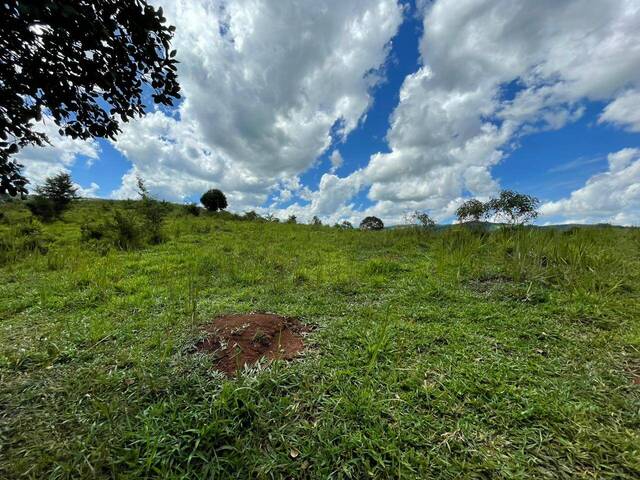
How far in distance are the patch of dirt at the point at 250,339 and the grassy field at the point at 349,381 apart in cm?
15

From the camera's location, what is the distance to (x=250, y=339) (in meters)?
2.81

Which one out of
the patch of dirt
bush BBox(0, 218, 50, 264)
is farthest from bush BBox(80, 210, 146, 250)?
the patch of dirt

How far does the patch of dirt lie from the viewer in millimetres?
2524

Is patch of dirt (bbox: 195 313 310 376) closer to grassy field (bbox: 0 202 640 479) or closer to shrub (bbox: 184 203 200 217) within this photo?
grassy field (bbox: 0 202 640 479)

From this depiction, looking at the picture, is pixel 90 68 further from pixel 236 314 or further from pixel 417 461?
pixel 417 461

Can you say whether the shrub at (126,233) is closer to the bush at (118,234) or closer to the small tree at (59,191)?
the bush at (118,234)

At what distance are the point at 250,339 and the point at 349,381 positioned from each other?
1133mm

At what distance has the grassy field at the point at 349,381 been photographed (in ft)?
5.25

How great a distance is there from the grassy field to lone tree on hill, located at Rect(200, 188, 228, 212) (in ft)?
66.8

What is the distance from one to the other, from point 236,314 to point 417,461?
257 centimetres

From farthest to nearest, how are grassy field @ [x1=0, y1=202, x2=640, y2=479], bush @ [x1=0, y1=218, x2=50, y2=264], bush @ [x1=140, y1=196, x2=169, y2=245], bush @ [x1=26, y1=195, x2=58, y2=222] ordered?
1. bush @ [x1=26, y1=195, x2=58, y2=222]
2. bush @ [x1=140, y1=196, x2=169, y2=245]
3. bush @ [x1=0, y1=218, x2=50, y2=264]
4. grassy field @ [x1=0, y1=202, x2=640, y2=479]

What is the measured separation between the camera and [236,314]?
3525 mm

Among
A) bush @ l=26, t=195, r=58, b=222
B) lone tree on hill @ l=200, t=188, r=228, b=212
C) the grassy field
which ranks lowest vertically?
the grassy field

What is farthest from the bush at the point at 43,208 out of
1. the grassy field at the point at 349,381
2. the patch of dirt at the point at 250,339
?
the patch of dirt at the point at 250,339
